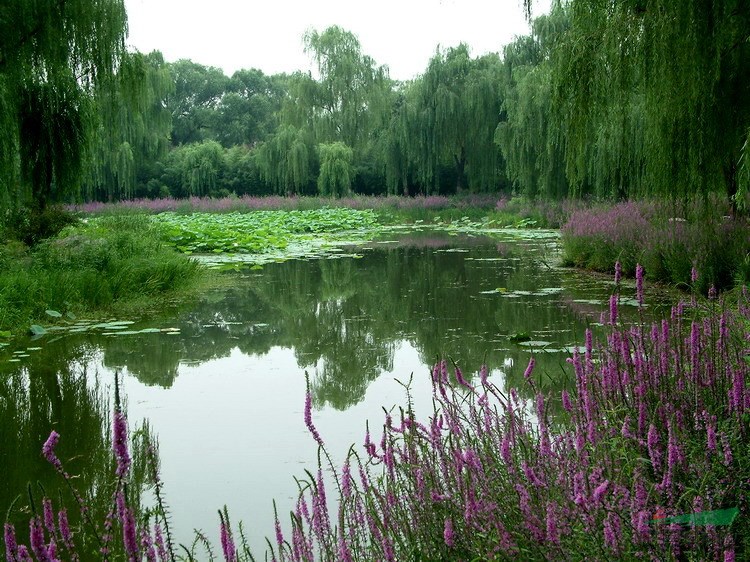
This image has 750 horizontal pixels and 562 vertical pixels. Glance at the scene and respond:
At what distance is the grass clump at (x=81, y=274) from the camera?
7.39 metres

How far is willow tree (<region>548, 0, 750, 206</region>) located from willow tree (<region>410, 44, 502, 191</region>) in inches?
799

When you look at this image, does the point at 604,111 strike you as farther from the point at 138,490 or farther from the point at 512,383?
the point at 138,490

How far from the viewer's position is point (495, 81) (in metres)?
27.0

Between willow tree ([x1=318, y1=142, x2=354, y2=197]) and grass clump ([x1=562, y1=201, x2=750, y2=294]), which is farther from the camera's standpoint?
willow tree ([x1=318, y1=142, x2=354, y2=197])

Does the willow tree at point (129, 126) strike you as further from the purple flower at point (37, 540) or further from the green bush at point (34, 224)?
the purple flower at point (37, 540)

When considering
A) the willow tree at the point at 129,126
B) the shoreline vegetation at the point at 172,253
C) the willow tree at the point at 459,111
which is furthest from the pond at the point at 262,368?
the willow tree at the point at 459,111

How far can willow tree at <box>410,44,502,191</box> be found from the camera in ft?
88.3

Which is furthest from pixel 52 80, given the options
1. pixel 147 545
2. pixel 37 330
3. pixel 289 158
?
pixel 289 158

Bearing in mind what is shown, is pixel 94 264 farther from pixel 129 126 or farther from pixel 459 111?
pixel 129 126

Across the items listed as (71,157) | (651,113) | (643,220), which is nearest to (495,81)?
(643,220)

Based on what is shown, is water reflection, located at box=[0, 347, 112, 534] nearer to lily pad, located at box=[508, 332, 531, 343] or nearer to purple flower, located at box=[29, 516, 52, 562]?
purple flower, located at box=[29, 516, 52, 562]

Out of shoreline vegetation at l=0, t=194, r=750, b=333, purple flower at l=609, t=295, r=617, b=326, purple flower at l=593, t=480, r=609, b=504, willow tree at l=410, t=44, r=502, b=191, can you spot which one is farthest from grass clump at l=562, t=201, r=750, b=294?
willow tree at l=410, t=44, r=502, b=191

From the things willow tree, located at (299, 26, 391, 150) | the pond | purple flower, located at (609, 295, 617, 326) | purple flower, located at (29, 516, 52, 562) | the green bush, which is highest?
willow tree, located at (299, 26, 391, 150)

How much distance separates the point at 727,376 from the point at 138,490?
8.09 feet
